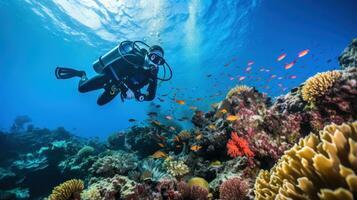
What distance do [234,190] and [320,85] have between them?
3084 millimetres

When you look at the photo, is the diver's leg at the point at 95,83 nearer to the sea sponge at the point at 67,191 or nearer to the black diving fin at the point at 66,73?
the black diving fin at the point at 66,73

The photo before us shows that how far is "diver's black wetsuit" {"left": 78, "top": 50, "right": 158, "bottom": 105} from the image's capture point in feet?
29.2

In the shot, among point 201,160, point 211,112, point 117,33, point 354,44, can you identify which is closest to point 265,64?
point 117,33

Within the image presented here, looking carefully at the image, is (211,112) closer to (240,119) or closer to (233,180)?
(240,119)

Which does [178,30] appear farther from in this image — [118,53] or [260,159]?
[260,159]

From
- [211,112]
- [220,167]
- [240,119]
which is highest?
[211,112]

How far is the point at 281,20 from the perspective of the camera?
1277 inches

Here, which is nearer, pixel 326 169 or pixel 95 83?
pixel 326 169

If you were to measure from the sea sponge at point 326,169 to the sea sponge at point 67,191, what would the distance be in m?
4.90

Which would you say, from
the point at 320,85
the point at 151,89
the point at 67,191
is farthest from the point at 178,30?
the point at 67,191

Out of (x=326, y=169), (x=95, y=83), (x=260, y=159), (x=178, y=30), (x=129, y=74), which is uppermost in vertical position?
(x=178, y=30)

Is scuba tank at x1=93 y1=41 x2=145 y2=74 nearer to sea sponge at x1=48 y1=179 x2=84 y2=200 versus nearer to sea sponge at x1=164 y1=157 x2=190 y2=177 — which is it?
sea sponge at x1=164 y1=157 x2=190 y2=177

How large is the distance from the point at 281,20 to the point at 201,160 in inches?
1298

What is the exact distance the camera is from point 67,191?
5.20 meters
